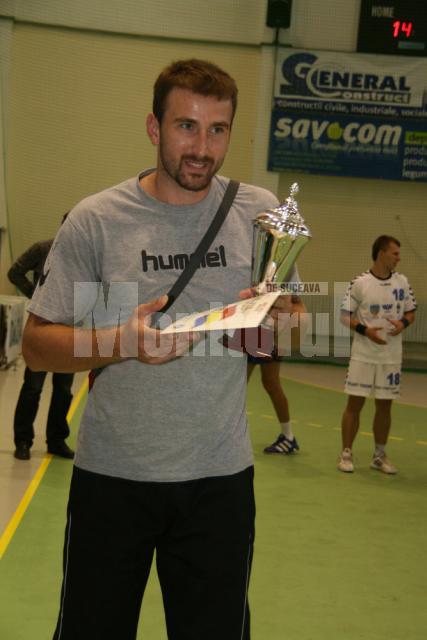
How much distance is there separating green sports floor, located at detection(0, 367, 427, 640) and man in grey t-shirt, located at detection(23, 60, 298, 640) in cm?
224

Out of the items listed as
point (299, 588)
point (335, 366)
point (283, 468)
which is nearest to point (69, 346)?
point (299, 588)

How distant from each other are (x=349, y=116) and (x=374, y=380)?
8.52 meters

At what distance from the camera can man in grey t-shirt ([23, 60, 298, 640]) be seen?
2621 millimetres

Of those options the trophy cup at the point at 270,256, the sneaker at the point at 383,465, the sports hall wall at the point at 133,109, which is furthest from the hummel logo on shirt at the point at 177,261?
the sports hall wall at the point at 133,109

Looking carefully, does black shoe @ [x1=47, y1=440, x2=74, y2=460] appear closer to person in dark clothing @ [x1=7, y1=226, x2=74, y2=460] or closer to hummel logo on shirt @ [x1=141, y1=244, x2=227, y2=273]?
person in dark clothing @ [x1=7, y1=226, x2=74, y2=460]

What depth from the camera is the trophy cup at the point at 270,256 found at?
258cm

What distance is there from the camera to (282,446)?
29.1 feet

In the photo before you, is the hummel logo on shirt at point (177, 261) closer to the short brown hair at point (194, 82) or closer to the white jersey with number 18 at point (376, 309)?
the short brown hair at point (194, 82)

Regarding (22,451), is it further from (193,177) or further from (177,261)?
(193,177)

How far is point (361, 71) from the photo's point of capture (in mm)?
15461

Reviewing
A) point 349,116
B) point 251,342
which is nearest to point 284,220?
point 251,342

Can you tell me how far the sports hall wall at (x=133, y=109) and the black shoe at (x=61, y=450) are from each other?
8101 millimetres

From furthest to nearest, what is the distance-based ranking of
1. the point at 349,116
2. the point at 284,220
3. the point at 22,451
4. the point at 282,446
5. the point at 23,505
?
the point at 349,116, the point at 282,446, the point at 22,451, the point at 23,505, the point at 284,220

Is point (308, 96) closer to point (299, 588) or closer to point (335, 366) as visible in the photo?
point (335, 366)
